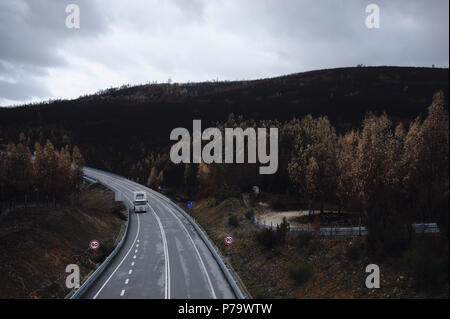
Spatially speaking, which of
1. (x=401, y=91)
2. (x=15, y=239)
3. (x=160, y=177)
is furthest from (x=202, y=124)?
(x=15, y=239)

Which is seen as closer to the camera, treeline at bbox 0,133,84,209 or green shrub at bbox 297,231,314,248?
green shrub at bbox 297,231,314,248

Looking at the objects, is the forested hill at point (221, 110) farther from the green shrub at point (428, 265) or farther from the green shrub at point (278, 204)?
the green shrub at point (428, 265)

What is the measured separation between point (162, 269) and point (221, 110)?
130 metres

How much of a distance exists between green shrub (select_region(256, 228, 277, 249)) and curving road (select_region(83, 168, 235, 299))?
14.1 ft

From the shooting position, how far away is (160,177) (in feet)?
322

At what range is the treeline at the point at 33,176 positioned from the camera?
126ft

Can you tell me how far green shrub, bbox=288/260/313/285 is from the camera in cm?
1730

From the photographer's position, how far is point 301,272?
57.1 feet

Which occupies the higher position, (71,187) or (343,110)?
(343,110)

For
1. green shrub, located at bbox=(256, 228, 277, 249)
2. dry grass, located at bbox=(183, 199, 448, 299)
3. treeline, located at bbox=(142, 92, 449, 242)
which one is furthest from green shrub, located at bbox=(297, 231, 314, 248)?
treeline, located at bbox=(142, 92, 449, 242)

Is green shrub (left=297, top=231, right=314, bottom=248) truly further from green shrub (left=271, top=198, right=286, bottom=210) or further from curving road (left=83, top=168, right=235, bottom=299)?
green shrub (left=271, top=198, right=286, bottom=210)

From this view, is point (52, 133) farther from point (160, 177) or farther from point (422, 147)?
point (422, 147)

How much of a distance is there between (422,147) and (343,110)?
9900cm

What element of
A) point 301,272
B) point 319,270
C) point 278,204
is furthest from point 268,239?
point 278,204
